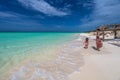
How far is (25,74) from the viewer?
4.74 metres

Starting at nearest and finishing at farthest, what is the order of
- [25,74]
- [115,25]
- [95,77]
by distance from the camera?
[95,77], [25,74], [115,25]

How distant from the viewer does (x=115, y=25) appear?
16.7 meters

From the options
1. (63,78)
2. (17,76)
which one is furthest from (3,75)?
(63,78)

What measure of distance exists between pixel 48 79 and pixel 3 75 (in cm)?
208

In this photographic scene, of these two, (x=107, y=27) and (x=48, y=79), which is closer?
(x=48, y=79)

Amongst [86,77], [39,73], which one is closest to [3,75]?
[39,73]

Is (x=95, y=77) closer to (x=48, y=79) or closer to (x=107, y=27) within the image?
(x=48, y=79)

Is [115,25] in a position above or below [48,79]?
above

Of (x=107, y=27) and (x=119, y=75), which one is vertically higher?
(x=107, y=27)

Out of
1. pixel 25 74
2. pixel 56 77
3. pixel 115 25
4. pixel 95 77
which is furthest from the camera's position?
pixel 115 25

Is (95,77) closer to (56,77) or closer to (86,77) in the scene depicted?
(86,77)

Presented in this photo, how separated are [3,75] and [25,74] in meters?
0.94

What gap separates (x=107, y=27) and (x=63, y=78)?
15346mm

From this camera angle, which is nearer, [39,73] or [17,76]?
[17,76]
